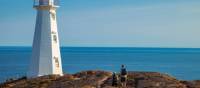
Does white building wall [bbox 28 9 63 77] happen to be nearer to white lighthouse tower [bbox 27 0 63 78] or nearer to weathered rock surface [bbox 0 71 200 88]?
white lighthouse tower [bbox 27 0 63 78]

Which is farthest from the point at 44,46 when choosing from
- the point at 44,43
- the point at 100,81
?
the point at 100,81

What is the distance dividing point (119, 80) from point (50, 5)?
33.2 feet

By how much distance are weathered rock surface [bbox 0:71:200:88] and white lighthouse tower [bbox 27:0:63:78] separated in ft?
10.2

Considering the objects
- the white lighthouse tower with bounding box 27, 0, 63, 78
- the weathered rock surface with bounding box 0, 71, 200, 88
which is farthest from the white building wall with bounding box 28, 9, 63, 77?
the weathered rock surface with bounding box 0, 71, 200, 88

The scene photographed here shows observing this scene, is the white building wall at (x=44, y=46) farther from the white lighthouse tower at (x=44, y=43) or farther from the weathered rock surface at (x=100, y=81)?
the weathered rock surface at (x=100, y=81)

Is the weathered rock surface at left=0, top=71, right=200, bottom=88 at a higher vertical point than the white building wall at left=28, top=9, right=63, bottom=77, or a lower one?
lower

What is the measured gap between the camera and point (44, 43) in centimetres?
3192

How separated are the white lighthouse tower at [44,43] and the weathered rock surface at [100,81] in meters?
3.10

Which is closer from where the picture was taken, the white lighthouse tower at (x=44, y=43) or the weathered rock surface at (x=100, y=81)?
the weathered rock surface at (x=100, y=81)

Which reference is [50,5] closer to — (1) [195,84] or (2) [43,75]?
(2) [43,75]

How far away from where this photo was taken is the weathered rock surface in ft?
79.2

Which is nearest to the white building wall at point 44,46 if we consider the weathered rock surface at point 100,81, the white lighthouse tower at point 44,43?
the white lighthouse tower at point 44,43

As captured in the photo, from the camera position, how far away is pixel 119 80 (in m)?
24.8

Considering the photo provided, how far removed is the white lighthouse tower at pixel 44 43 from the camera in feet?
105
